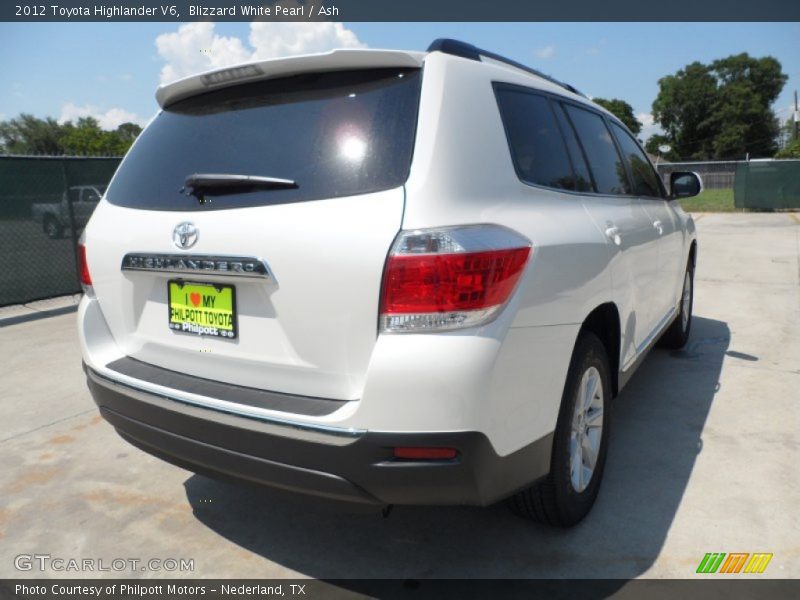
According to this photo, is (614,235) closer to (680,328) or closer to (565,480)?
(565,480)

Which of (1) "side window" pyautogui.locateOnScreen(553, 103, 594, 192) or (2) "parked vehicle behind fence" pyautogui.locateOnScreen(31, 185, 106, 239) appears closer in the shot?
(1) "side window" pyautogui.locateOnScreen(553, 103, 594, 192)

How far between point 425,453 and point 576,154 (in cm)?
167

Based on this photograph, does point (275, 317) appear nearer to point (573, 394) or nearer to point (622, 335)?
point (573, 394)

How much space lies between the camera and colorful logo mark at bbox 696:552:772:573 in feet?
7.58

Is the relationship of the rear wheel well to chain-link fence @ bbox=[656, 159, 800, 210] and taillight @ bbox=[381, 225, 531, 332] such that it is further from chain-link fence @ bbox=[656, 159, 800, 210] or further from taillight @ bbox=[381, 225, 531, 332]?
chain-link fence @ bbox=[656, 159, 800, 210]

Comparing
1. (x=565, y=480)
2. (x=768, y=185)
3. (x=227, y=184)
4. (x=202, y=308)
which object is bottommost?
(x=565, y=480)

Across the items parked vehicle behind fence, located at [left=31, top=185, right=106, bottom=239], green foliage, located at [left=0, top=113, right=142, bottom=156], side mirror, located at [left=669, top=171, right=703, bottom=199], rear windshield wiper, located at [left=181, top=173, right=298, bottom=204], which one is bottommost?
rear windshield wiper, located at [left=181, top=173, right=298, bottom=204]

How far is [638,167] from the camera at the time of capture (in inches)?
155

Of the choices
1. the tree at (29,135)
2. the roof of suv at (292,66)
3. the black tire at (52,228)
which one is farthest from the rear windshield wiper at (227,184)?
the tree at (29,135)

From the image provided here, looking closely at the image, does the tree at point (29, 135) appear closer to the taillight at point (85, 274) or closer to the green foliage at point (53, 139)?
the green foliage at point (53, 139)

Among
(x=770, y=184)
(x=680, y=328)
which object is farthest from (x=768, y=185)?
(x=680, y=328)

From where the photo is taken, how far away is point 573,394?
2.31m

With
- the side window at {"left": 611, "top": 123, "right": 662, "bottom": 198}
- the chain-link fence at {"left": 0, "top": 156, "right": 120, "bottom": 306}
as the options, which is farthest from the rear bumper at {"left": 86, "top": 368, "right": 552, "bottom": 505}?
the chain-link fence at {"left": 0, "top": 156, "right": 120, "bottom": 306}

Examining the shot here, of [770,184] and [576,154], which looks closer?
[576,154]
